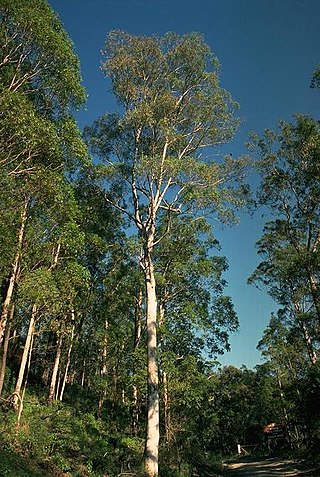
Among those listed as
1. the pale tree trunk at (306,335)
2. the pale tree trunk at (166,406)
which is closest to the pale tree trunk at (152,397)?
the pale tree trunk at (166,406)

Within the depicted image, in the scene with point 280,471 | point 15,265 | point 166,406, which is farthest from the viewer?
point 280,471

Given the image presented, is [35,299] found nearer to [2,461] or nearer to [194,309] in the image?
[2,461]

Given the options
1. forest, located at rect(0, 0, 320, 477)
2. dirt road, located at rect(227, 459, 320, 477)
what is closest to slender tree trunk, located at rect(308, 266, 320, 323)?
forest, located at rect(0, 0, 320, 477)

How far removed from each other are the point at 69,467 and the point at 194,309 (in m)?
9.04

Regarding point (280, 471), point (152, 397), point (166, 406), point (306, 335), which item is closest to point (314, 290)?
point (306, 335)

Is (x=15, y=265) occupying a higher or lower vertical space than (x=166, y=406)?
higher

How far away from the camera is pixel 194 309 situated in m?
17.6

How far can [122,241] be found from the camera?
740 inches

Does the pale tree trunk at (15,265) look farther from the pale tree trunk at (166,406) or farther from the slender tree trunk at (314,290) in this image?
the slender tree trunk at (314,290)

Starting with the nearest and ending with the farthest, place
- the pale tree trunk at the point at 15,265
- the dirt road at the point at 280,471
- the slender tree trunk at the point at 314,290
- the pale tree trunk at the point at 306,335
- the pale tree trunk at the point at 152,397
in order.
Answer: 1. the pale tree trunk at the point at 152,397
2. the pale tree trunk at the point at 15,265
3. the slender tree trunk at the point at 314,290
4. the dirt road at the point at 280,471
5. the pale tree trunk at the point at 306,335

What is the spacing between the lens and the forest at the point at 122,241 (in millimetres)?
10734

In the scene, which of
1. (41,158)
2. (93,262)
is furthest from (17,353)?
(41,158)

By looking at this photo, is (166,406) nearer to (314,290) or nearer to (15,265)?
(314,290)

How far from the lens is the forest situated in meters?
10.7
